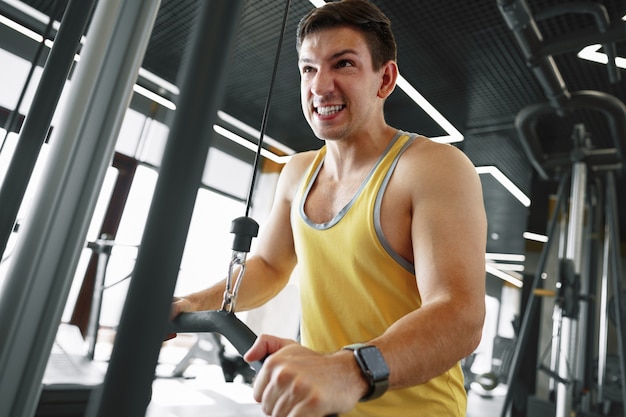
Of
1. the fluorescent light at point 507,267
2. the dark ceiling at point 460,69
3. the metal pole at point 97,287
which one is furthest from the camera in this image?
the fluorescent light at point 507,267

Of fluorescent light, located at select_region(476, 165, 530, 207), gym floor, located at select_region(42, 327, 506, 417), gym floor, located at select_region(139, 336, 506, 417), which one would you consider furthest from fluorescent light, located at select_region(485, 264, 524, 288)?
gym floor, located at select_region(42, 327, 506, 417)

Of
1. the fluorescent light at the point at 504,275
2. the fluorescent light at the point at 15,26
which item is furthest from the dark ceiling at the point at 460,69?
the fluorescent light at the point at 504,275

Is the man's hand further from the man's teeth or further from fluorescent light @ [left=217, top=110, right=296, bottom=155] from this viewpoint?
fluorescent light @ [left=217, top=110, right=296, bottom=155]

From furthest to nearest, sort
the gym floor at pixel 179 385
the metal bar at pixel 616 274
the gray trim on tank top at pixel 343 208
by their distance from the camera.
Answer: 1. the gym floor at pixel 179 385
2. the metal bar at pixel 616 274
3. the gray trim on tank top at pixel 343 208

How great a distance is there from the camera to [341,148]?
1.51 metres

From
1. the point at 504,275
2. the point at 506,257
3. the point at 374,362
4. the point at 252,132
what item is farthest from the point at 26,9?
the point at 504,275

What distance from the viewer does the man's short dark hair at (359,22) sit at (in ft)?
4.58

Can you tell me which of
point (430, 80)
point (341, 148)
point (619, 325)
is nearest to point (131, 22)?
point (341, 148)

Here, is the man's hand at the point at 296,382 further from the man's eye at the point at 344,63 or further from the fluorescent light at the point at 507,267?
the fluorescent light at the point at 507,267

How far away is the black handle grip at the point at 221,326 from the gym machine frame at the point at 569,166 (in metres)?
2.30

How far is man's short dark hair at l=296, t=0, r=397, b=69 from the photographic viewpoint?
1.40 metres

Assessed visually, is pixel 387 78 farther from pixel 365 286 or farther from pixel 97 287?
pixel 97 287

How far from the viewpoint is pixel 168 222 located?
239 mm

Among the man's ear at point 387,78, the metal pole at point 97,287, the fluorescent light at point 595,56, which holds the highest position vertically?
the fluorescent light at point 595,56
